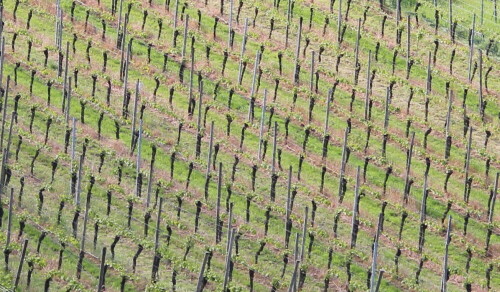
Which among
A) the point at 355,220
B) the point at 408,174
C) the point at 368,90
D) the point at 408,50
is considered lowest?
the point at 355,220

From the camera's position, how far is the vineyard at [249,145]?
6347 cm

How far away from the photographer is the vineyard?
63469mm

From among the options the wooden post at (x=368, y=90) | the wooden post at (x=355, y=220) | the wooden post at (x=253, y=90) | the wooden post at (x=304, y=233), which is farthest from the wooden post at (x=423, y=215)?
the wooden post at (x=253, y=90)

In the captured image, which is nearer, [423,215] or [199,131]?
[423,215]

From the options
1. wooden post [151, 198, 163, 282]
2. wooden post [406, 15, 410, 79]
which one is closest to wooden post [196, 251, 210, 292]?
wooden post [151, 198, 163, 282]

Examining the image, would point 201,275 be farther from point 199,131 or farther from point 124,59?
point 124,59

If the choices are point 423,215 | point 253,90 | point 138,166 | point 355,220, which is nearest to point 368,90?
point 253,90

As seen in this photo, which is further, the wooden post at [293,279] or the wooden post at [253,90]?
the wooden post at [253,90]

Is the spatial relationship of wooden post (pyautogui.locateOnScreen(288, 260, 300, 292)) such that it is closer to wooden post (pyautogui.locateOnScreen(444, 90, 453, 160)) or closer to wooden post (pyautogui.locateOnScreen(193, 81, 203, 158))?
wooden post (pyautogui.locateOnScreen(193, 81, 203, 158))

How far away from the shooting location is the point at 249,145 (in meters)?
69.6

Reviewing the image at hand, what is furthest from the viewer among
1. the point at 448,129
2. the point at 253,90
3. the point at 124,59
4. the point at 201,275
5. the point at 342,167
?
the point at 124,59

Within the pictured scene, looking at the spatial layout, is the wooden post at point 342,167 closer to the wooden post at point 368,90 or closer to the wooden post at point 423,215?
the wooden post at point 423,215

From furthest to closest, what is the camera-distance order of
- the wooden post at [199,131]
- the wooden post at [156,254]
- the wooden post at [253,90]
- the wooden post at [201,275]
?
the wooden post at [253,90] → the wooden post at [199,131] → the wooden post at [156,254] → the wooden post at [201,275]

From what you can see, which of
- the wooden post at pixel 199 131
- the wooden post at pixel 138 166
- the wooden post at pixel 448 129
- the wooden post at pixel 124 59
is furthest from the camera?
the wooden post at pixel 124 59
